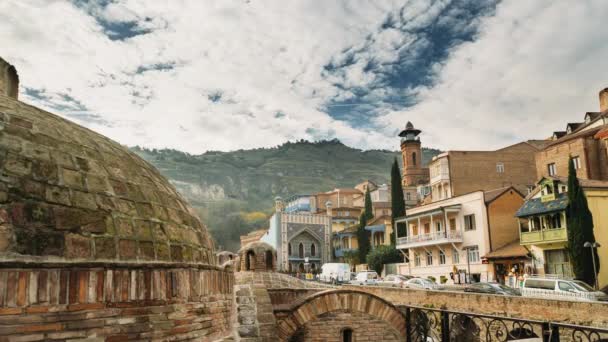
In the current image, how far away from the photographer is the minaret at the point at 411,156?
210 ft

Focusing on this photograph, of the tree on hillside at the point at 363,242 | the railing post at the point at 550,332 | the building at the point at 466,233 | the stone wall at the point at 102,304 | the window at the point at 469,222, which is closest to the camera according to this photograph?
the stone wall at the point at 102,304

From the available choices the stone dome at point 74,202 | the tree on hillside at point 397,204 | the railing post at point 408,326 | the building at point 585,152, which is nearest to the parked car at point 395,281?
the tree on hillside at point 397,204

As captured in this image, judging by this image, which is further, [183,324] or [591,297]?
[591,297]

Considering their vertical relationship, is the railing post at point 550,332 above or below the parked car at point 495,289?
above

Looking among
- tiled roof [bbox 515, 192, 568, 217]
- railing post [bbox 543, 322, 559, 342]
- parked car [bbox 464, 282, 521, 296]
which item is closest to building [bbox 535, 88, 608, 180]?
tiled roof [bbox 515, 192, 568, 217]

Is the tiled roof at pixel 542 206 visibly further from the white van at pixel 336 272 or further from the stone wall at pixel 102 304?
the stone wall at pixel 102 304

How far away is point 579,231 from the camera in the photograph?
2256 cm

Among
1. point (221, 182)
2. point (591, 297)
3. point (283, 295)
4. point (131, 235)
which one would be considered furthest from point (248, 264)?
point (221, 182)

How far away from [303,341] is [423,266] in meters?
25.9

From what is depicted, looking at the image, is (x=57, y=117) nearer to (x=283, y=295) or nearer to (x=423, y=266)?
(x=283, y=295)

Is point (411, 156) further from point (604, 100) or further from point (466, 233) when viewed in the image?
point (466, 233)

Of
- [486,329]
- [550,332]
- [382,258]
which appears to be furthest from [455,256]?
[550,332]

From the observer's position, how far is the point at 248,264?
21.5 metres

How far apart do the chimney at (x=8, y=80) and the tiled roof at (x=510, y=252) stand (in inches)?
1064
